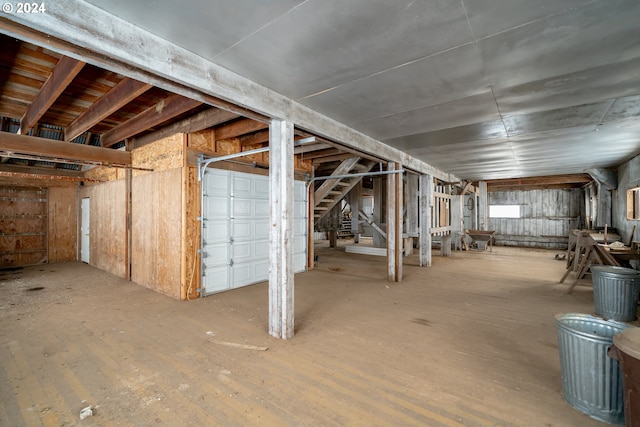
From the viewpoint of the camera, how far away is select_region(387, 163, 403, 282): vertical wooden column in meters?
5.86

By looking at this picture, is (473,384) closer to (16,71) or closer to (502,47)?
(502,47)

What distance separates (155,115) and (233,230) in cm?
236

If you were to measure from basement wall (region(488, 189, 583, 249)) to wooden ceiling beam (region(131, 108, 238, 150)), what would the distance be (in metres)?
13.6

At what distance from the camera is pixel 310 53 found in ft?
7.82

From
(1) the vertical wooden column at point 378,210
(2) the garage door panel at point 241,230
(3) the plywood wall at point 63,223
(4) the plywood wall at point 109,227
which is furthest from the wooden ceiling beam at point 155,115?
(1) the vertical wooden column at point 378,210

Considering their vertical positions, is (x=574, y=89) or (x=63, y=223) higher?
(x=574, y=89)

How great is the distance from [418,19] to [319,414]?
9.50ft

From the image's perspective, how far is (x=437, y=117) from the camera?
Answer: 3961mm

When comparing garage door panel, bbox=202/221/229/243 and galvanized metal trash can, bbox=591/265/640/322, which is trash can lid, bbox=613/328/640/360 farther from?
garage door panel, bbox=202/221/229/243

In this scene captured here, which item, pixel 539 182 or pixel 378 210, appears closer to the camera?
pixel 378 210

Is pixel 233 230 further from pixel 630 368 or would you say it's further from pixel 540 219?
pixel 540 219

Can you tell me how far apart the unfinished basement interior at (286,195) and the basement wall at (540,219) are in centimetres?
549

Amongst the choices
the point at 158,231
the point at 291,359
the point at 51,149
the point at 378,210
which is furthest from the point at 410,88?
the point at 378,210

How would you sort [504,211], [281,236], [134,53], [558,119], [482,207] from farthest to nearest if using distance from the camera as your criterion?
[504,211] → [482,207] → [558,119] → [281,236] → [134,53]
